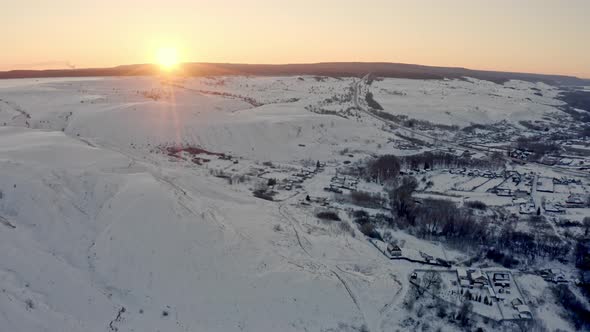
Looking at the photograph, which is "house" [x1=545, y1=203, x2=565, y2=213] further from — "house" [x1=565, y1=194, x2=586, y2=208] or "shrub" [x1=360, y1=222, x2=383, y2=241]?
"shrub" [x1=360, y1=222, x2=383, y2=241]

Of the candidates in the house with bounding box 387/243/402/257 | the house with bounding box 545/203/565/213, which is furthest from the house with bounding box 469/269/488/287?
the house with bounding box 545/203/565/213

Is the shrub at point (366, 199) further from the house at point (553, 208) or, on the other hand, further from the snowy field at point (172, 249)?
the house at point (553, 208)

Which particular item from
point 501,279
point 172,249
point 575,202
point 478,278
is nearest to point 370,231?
point 478,278

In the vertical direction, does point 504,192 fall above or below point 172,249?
below

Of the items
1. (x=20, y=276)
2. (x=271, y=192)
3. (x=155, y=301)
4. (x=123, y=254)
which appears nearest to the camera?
(x=20, y=276)

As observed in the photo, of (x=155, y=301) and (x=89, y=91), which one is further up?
(x=89, y=91)

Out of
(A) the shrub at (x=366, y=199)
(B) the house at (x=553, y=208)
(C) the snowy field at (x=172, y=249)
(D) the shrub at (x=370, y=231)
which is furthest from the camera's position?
(A) the shrub at (x=366, y=199)

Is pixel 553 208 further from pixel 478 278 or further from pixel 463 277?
pixel 463 277

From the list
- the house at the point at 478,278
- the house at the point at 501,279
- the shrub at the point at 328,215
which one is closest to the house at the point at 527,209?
the house at the point at 501,279

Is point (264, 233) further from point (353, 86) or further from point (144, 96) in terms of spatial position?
point (353, 86)

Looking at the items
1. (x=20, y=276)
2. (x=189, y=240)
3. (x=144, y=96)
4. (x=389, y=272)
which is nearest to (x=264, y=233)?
(x=189, y=240)

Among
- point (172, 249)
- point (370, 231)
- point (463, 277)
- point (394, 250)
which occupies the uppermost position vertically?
point (172, 249)
